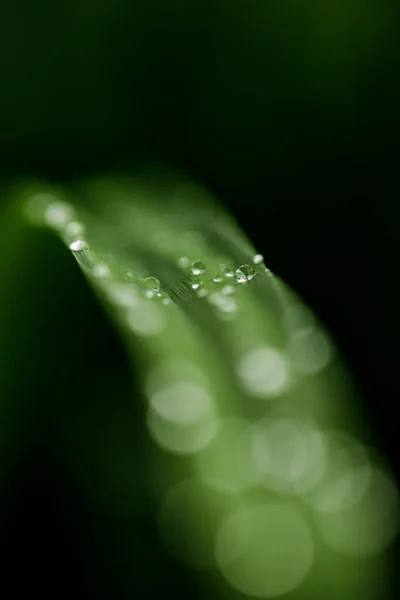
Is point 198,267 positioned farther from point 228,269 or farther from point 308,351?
point 308,351

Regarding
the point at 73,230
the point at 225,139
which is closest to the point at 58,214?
the point at 73,230

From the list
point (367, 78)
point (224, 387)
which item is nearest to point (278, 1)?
point (367, 78)

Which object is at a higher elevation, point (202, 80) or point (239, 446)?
point (202, 80)

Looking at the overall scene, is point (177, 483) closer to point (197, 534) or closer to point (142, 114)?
point (197, 534)

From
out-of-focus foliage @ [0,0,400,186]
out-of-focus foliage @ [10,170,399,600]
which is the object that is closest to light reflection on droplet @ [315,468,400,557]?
out-of-focus foliage @ [10,170,399,600]

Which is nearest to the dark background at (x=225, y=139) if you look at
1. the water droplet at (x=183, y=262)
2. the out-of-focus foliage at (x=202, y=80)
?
the out-of-focus foliage at (x=202, y=80)

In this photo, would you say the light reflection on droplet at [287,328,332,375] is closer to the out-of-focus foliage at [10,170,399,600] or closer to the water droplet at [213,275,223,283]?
the out-of-focus foliage at [10,170,399,600]
